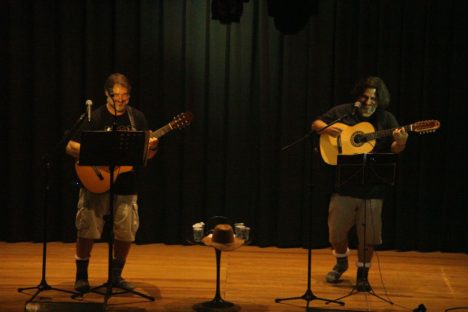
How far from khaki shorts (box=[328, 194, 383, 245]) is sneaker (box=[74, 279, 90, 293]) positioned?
2.19 m

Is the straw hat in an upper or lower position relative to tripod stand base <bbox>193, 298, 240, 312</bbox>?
upper

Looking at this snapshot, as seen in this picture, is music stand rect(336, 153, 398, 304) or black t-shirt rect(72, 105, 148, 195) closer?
music stand rect(336, 153, 398, 304)

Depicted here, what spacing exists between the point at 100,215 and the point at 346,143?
2210 millimetres

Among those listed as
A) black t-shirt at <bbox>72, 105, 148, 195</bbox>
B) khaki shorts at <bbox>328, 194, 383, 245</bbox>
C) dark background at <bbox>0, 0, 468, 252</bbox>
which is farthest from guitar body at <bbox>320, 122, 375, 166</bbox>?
black t-shirt at <bbox>72, 105, 148, 195</bbox>

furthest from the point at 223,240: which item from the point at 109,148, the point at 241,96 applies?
the point at 241,96

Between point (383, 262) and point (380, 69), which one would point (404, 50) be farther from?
point (383, 262)

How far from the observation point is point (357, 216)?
600 centimetres

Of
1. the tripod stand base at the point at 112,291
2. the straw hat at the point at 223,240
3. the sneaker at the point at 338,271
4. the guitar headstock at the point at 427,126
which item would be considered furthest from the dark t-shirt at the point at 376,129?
the tripod stand base at the point at 112,291

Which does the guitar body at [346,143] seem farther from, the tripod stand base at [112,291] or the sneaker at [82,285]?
the sneaker at [82,285]

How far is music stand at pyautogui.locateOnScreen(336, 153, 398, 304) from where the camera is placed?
17.6 ft

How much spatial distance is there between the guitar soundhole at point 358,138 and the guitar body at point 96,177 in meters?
2.00

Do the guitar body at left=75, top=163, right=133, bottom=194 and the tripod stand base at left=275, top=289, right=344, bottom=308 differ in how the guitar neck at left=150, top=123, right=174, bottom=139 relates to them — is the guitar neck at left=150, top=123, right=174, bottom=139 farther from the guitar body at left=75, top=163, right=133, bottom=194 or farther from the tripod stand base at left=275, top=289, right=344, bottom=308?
the tripod stand base at left=275, top=289, right=344, bottom=308

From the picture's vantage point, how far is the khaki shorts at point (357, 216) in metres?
5.92

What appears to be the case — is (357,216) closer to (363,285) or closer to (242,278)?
(363,285)
